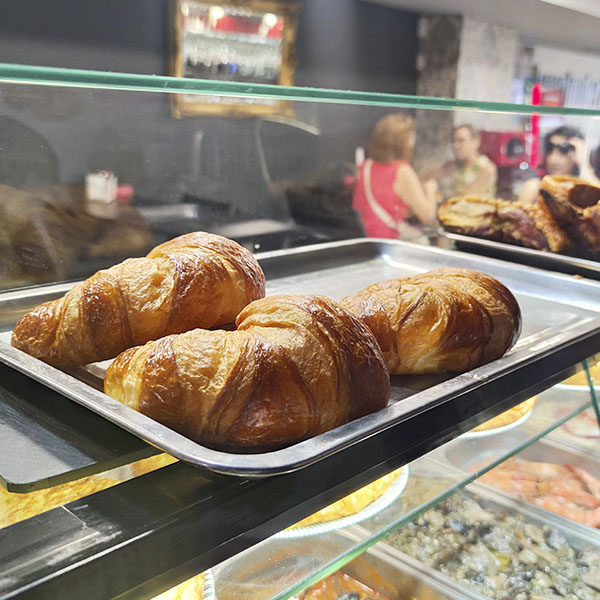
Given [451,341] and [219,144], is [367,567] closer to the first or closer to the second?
[451,341]

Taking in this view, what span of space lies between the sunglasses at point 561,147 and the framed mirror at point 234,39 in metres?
3.37

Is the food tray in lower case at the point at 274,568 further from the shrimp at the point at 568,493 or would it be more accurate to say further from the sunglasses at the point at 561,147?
the sunglasses at the point at 561,147

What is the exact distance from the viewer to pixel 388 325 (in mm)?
871

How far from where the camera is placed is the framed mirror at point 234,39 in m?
4.74

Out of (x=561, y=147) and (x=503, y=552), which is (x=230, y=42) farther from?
(x=503, y=552)

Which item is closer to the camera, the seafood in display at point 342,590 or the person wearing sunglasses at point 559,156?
the seafood in display at point 342,590

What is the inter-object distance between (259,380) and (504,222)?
113 centimetres

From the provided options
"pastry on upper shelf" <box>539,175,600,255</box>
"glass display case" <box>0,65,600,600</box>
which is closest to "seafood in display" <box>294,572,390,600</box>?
"glass display case" <box>0,65,600,600</box>

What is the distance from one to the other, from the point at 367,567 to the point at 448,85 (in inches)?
241

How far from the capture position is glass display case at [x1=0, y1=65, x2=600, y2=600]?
0.54m

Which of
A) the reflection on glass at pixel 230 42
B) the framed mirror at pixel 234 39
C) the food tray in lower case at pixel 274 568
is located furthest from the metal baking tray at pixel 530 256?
the reflection on glass at pixel 230 42

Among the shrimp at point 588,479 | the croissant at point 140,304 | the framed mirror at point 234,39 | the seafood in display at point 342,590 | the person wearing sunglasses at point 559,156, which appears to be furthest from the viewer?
the framed mirror at point 234,39

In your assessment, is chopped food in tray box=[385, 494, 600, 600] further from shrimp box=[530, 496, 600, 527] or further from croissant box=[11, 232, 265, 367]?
croissant box=[11, 232, 265, 367]

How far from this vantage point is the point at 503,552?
62.9 inches
